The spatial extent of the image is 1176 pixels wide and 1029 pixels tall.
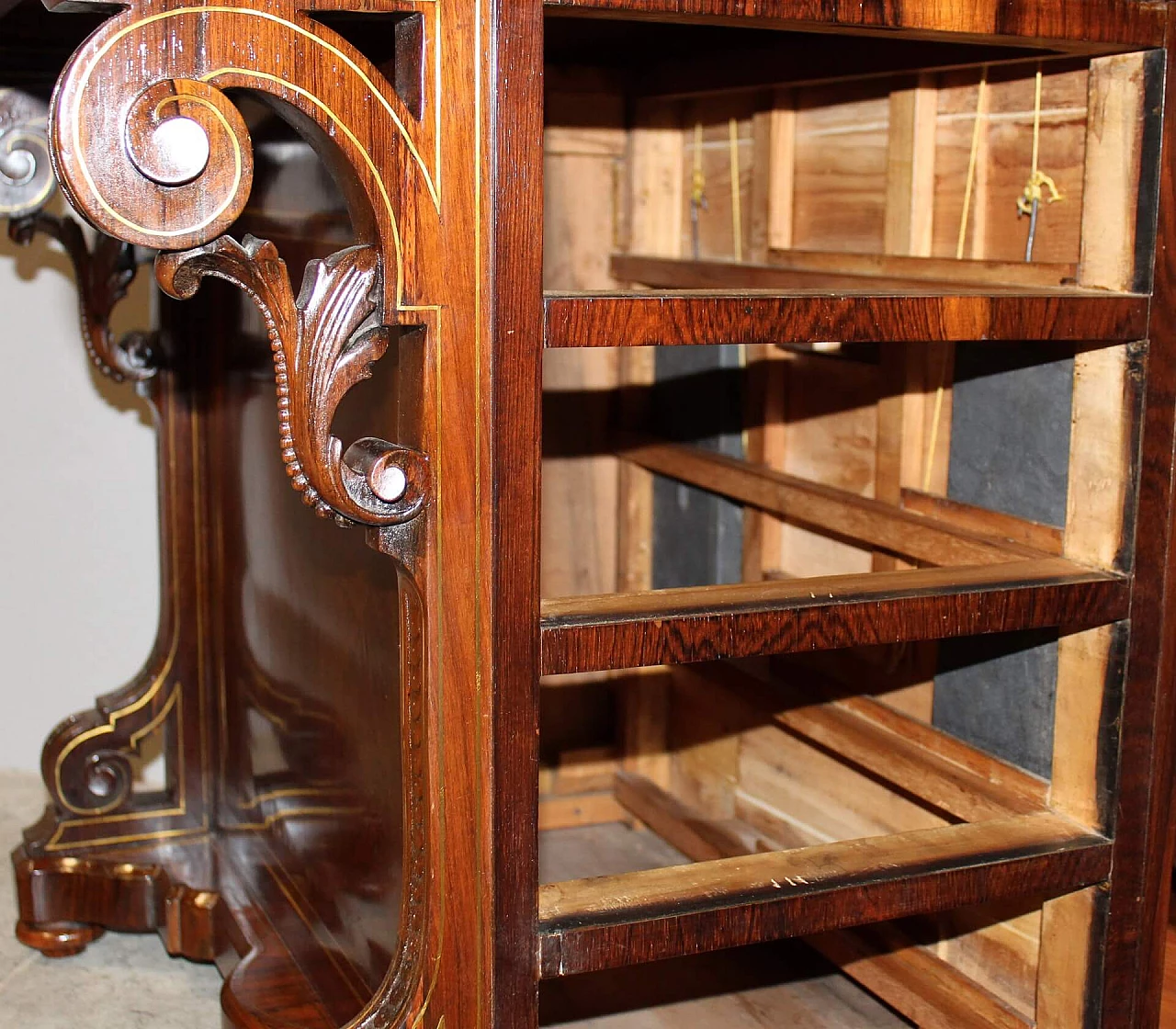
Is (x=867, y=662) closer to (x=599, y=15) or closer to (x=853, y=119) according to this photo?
(x=853, y=119)

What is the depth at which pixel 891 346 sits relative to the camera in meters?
1.89

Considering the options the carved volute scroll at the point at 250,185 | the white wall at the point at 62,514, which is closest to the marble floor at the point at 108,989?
the white wall at the point at 62,514

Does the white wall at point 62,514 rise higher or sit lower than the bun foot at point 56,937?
higher

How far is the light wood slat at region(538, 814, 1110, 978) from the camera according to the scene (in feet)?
4.00

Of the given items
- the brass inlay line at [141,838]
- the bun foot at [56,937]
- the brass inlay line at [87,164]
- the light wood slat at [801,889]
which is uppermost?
the brass inlay line at [87,164]

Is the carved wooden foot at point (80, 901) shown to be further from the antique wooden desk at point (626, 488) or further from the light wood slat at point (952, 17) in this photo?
the light wood slat at point (952, 17)

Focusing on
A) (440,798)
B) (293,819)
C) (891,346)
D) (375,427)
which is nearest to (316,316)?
(375,427)

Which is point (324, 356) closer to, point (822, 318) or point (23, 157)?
point (822, 318)

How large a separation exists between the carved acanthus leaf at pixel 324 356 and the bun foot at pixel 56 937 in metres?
1.25

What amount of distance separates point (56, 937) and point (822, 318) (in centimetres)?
146

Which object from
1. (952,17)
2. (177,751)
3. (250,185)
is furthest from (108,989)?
(952,17)

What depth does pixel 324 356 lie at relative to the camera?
3.63 feet

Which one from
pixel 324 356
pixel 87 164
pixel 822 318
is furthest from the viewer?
pixel 822 318

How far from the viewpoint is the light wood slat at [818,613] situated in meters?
1.20
